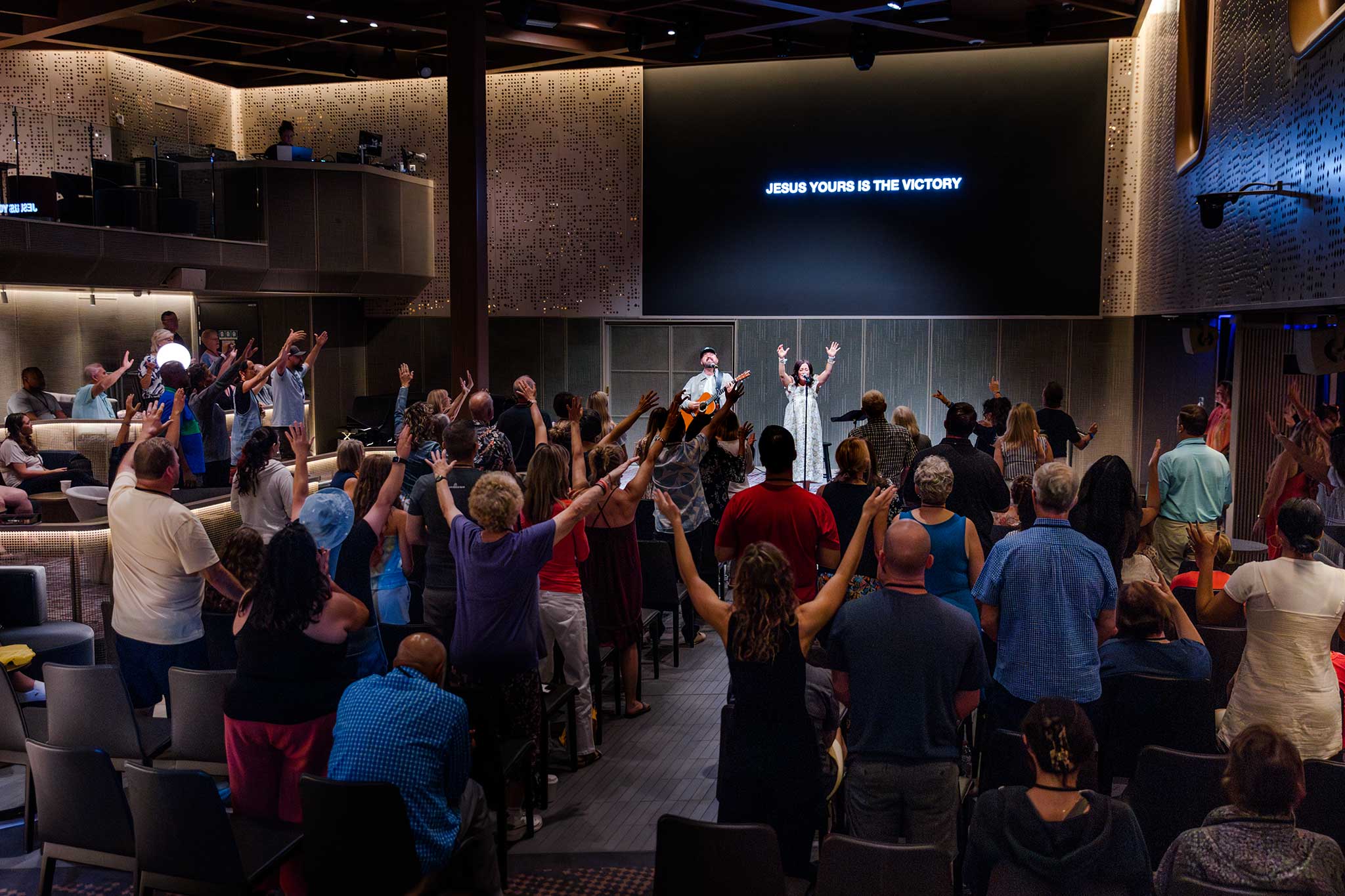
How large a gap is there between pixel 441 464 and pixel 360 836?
2.11 meters

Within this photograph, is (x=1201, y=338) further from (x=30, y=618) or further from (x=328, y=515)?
(x=30, y=618)

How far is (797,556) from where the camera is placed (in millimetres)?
5008

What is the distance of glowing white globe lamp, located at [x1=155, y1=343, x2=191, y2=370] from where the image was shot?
1046 cm

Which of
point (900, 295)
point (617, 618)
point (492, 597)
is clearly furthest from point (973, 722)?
point (900, 295)

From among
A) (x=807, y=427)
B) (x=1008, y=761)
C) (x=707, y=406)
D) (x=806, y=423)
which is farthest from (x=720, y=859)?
(x=807, y=427)

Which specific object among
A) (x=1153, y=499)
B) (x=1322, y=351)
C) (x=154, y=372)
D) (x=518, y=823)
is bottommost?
(x=518, y=823)

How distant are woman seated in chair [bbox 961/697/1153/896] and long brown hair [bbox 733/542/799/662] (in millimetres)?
764

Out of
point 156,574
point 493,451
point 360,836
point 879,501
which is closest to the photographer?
point 360,836

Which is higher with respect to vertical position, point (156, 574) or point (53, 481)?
point (156, 574)

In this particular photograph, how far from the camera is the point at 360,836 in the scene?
3174mm

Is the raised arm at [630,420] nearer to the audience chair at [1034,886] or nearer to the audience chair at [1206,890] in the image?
the audience chair at [1034,886]

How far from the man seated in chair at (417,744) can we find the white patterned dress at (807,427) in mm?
9704

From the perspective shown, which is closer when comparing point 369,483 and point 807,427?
point 369,483

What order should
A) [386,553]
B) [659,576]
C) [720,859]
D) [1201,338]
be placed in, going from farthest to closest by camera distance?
Answer: [1201,338] → [659,576] → [386,553] → [720,859]
